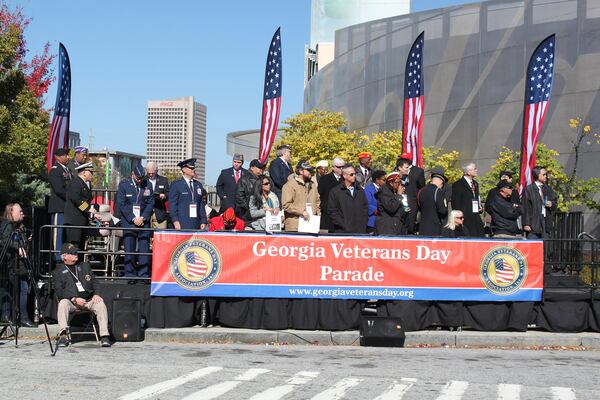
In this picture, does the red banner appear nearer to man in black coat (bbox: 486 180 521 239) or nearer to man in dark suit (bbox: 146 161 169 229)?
man in black coat (bbox: 486 180 521 239)

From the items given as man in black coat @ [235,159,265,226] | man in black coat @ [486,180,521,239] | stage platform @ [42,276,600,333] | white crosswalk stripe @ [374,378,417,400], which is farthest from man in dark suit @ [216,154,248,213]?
white crosswalk stripe @ [374,378,417,400]

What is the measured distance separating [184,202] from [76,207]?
1777mm

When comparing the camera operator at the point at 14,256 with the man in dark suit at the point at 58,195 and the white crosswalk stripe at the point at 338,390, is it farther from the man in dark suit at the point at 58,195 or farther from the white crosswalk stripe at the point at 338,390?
the white crosswalk stripe at the point at 338,390

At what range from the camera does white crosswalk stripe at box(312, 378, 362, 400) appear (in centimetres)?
851

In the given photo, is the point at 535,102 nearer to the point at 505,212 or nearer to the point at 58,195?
the point at 505,212

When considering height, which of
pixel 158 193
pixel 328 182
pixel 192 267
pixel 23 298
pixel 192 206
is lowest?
pixel 23 298

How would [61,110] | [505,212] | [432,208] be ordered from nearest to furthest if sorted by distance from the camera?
[432,208]
[505,212]
[61,110]

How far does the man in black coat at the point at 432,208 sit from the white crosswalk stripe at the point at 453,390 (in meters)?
5.80

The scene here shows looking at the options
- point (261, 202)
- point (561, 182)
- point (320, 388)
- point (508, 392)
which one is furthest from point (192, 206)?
point (561, 182)

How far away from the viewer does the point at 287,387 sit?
29.5 feet

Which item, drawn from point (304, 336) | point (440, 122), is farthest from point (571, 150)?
point (304, 336)

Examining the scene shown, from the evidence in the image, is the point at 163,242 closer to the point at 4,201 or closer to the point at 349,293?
the point at 349,293

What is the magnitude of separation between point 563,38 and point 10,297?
3174 cm

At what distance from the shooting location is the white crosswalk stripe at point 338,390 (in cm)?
851
